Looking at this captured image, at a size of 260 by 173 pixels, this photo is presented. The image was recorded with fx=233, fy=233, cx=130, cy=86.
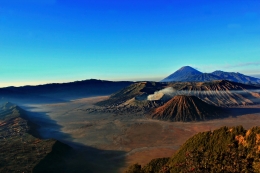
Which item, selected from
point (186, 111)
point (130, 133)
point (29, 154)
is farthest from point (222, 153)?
point (186, 111)

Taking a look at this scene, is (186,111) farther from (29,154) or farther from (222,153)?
(222,153)

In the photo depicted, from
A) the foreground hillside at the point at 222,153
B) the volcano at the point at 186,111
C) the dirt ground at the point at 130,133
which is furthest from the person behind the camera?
the volcano at the point at 186,111

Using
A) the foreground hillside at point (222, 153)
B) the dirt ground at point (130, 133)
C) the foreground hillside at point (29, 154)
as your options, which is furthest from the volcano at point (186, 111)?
the foreground hillside at point (222, 153)

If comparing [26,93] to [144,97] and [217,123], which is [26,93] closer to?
[144,97]

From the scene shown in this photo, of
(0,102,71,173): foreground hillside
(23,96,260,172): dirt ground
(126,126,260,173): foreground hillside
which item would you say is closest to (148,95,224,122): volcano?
(23,96,260,172): dirt ground

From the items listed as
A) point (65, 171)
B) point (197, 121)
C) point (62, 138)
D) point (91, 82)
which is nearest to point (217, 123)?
point (197, 121)

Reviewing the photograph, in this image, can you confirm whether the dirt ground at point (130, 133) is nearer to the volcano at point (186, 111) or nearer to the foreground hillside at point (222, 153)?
the volcano at point (186, 111)
